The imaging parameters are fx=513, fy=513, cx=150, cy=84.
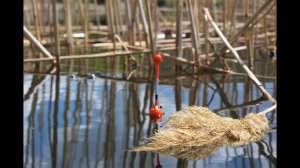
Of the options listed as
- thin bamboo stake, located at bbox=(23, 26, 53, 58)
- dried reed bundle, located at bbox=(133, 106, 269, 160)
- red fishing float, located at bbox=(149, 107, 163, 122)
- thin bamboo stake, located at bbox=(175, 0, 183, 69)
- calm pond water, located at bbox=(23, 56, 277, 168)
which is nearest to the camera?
calm pond water, located at bbox=(23, 56, 277, 168)

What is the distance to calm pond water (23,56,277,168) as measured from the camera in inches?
126

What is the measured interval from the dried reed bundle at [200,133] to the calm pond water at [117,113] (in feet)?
0.27

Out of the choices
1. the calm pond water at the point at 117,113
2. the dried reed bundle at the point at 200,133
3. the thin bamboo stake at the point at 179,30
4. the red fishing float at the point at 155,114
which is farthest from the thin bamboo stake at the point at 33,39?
the dried reed bundle at the point at 200,133

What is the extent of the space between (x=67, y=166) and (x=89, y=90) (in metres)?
2.69

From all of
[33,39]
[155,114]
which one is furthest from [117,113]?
[33,39]

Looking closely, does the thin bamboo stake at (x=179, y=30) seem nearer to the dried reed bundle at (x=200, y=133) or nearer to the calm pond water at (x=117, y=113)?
the calm pond water at (x=117, y=113)

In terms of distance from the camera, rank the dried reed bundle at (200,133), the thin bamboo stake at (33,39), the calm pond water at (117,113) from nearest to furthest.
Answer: the calm pond water at (117,113) → the dried reed bundle at (200,133) → the thin bamboo stake at (33,39)

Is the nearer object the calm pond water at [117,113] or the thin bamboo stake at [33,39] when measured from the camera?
the calm pond water at [117,113]

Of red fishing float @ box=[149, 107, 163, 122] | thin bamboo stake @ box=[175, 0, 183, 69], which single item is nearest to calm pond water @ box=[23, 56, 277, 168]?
Result: red fishing float @ box=[149, 107, 163, 122]

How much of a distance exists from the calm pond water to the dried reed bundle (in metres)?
0.08

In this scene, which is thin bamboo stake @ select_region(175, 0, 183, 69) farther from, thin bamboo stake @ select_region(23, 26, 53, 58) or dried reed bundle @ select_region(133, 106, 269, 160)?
dried reed bundle @ select_region(133, 106, 269, 160)

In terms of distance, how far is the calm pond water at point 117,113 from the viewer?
3203mm
